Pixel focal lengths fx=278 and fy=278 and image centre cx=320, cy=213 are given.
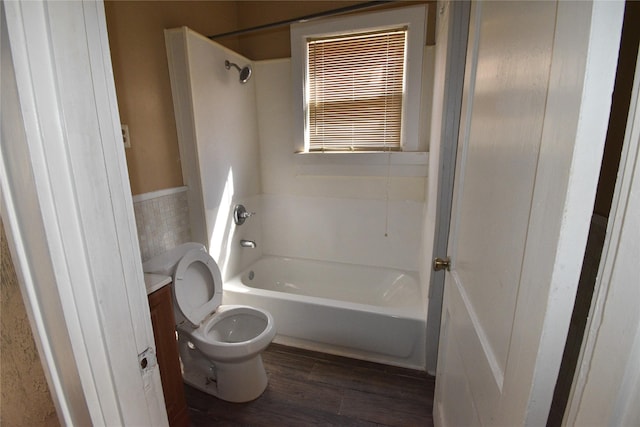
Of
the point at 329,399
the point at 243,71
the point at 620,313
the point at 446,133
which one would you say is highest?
the point at 243,71

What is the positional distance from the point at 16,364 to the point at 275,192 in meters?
2.15

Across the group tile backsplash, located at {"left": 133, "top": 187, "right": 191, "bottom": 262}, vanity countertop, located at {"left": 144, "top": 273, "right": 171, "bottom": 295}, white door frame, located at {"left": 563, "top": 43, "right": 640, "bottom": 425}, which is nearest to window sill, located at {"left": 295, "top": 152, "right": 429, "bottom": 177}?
tile backsplash, located at {"left": 133, "top": 187, "right": 191, "bottom": 262}

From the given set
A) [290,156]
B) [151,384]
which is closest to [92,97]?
[151,384]

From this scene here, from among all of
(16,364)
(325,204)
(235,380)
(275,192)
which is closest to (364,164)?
(325,204)

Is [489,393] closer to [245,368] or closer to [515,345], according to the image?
[515,345]

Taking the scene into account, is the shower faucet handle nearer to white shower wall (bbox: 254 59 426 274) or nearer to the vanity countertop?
white shower wall (bbox: 254 59 426 274)

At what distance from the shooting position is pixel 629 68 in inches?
18.4

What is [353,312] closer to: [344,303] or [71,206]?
[344,303]

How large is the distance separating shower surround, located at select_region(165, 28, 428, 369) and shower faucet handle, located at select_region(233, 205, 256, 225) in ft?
0.19

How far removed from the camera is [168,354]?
4.24 ft

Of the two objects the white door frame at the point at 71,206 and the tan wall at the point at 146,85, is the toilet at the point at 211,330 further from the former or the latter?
the white door frame at the point at 71,206

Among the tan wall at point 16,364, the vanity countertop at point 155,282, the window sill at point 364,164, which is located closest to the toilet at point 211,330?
the vanity countertop at point 155,282

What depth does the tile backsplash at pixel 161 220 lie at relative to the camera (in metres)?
1.55

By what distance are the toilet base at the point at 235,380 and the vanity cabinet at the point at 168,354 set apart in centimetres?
21
